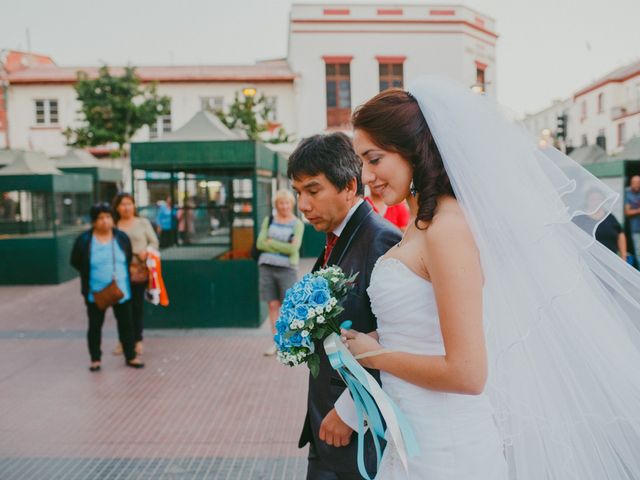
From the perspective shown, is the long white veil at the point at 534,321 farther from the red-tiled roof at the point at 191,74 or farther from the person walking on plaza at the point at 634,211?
the red-tiled roof at the point at 191,74

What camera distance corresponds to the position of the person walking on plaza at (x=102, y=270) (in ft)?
21.5

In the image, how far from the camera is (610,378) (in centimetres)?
191

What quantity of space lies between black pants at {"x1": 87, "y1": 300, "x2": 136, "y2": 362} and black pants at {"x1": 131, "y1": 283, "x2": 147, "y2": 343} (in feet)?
1.04

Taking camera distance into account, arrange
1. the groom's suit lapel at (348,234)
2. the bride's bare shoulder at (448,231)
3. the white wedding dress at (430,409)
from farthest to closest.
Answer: the groom's suit lapel at (348,234)
the white wedding dress at (430,409)
the bride's bare shoulder at (448,231)

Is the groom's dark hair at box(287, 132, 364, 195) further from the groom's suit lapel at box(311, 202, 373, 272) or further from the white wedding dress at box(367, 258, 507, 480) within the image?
the white wedding dress at box(367, 258, 507, 480)

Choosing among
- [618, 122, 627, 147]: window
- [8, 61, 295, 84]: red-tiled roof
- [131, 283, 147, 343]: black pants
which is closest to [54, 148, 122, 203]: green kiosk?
[8, 61, 295, 84]: red-tiled roof

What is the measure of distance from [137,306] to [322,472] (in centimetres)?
545

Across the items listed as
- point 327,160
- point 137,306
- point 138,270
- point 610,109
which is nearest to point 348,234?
point 327,160

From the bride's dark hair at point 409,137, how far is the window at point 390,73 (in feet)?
80.1

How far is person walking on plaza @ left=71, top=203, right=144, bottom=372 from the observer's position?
6562mm

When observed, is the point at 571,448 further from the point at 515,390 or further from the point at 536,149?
the point at 536,149

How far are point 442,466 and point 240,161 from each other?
7181mm

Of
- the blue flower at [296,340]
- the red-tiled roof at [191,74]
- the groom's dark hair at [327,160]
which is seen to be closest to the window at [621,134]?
the red-tiled roof at [191,74]

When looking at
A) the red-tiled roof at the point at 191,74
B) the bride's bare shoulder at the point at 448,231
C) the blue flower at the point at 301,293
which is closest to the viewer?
the bride's bare shoulder at the point at 448,231
